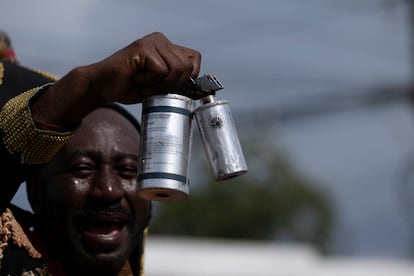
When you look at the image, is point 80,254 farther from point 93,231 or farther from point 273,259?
point 273,259

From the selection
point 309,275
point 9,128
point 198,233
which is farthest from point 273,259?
point 198,233

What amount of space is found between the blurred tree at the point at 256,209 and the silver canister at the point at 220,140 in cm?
2706

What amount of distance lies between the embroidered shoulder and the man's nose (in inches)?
11.7

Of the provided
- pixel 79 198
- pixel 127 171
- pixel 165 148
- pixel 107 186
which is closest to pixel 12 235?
pixel 79 198

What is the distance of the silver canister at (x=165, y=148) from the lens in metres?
3.42

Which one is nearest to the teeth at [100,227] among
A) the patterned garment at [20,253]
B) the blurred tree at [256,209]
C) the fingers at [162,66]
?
the patterned garment at [20,253]

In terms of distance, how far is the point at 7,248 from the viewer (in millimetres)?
4219

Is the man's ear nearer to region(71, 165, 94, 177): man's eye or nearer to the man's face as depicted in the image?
the man's face

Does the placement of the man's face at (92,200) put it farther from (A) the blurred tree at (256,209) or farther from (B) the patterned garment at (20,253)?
(A) the blurred tree at (256,209)

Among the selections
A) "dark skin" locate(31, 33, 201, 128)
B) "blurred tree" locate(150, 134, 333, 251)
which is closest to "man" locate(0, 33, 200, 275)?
"dark skin" locate(31, 33, 201, 128)

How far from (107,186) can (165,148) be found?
990 mm

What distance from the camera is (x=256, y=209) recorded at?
3192 centimetres

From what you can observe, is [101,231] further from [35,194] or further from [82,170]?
[35,194]

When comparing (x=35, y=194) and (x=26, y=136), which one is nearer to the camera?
(x=26, y=136)
